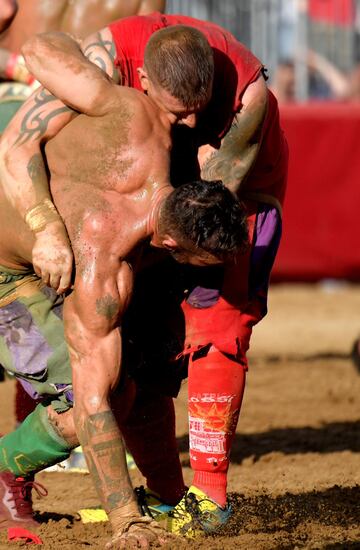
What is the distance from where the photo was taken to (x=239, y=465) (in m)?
6.02

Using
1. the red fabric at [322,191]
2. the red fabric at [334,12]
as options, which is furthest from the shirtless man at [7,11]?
the red fabric at [334,12]

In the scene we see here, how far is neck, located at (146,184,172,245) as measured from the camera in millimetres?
4125

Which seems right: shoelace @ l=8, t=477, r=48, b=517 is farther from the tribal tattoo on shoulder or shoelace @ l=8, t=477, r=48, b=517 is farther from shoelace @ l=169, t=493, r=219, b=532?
the tribal tattoo on shoulder

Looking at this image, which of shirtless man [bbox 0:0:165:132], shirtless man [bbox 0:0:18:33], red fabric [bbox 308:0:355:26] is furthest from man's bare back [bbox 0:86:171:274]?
red fabric [bbox 308:0:355:26]

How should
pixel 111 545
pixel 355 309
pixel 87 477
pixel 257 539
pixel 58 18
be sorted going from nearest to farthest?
pixel 111 545
pixel 257 539
pixel 87 477
pixel 58 18
pixel 355 309

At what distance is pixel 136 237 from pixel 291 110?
7087 millimetres

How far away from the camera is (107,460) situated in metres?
4.11

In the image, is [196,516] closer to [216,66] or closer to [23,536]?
[23,536]

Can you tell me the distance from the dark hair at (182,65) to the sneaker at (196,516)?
150 centimetres

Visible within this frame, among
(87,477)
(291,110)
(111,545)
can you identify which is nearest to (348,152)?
(291,110)

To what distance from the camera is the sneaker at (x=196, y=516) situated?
457cm

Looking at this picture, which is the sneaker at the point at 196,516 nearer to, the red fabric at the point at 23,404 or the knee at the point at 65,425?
the knee at the point at 65,425

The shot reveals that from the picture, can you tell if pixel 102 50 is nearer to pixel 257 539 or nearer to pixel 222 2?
pixel 257 539

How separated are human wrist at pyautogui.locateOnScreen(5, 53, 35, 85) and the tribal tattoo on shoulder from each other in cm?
181
